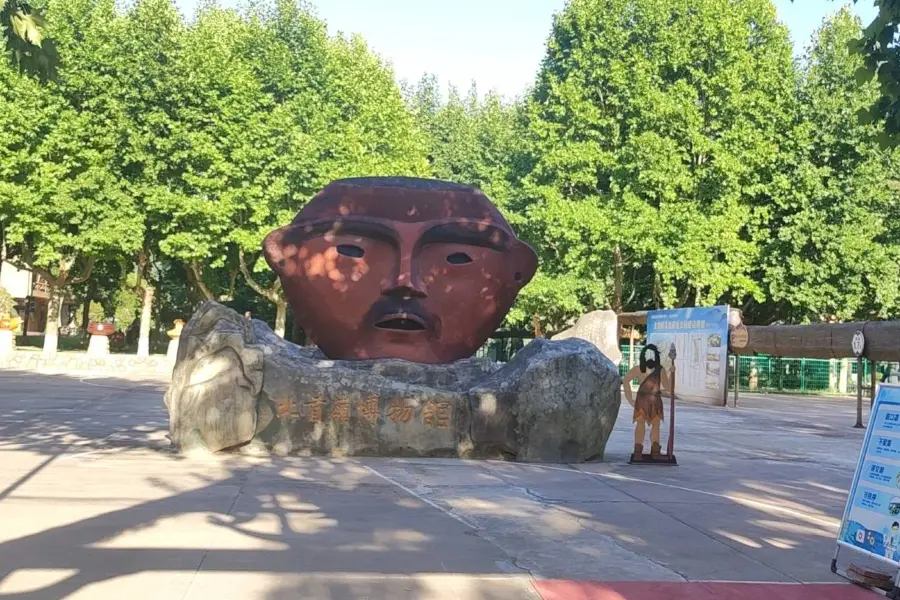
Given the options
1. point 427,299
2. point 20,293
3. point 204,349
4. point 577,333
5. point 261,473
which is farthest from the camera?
point 20,293

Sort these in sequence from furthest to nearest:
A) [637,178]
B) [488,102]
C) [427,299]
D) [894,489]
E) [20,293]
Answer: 1. [488,102]
2. [20,293]
3. [637,178]
4. [427,299]
5. [894,489]

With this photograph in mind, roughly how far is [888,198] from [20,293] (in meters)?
42.5

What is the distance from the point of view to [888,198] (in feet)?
100

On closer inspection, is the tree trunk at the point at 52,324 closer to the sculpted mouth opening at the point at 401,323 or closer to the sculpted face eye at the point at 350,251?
the sculpted face eye at the point at 350,251

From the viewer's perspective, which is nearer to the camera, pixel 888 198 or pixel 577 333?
pixel 577 333

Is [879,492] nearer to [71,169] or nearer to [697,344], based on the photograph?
[697,344]

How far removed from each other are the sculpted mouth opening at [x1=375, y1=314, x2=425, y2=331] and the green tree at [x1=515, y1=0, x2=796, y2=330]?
17.5 meters

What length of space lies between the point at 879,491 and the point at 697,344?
19879 millimetres

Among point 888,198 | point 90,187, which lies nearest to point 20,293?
point 90,187

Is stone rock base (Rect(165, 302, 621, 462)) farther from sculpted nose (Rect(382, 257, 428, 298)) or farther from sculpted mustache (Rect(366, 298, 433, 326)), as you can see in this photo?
sculpted nose (Rect(382, 257, 428, 298))

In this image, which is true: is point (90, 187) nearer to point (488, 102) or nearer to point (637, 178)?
point (637, 178)

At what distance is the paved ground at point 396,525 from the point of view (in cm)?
551

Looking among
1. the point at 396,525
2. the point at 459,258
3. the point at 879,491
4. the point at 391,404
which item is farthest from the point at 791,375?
the point at 396,525

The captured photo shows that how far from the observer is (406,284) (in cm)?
1234
